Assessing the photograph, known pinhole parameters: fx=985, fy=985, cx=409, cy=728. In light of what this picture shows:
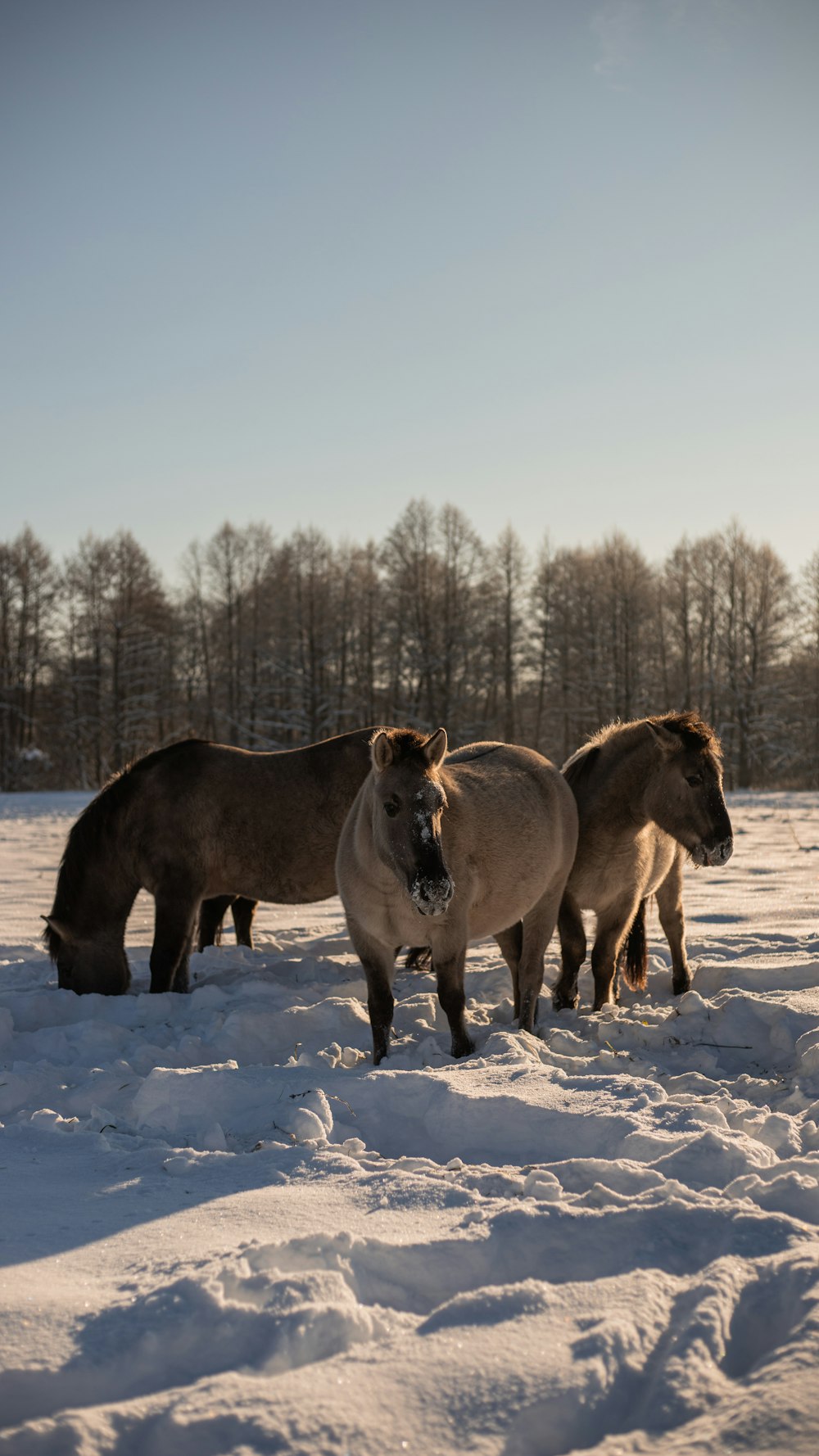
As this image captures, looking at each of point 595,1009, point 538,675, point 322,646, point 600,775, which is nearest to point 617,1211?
point 595,1009

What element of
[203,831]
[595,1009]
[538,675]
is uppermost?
[538,675]

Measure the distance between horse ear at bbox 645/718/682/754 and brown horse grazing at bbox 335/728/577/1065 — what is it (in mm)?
827

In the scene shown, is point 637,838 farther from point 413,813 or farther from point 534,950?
point 413,813

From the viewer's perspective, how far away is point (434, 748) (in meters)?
5.24

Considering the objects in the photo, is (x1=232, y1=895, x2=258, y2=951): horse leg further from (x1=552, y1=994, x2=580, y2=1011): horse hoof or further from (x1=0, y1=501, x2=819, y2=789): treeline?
(x1=0, y1=501, x2=819, y2=789): treeline

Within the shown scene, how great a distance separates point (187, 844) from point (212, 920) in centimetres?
169

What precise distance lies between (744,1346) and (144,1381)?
139cm

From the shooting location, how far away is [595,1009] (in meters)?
6.25

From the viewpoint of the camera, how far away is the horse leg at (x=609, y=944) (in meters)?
6.38

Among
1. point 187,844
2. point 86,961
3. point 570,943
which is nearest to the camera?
point 570,943

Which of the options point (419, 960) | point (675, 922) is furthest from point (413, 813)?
point (419, 960)

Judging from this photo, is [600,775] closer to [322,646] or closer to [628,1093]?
[628,1093]

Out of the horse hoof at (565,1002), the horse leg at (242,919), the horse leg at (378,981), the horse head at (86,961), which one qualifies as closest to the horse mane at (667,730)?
the horse hoof at (565,1002)

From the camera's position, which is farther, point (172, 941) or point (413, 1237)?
point (172, 941)
